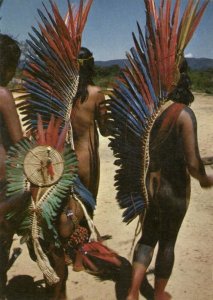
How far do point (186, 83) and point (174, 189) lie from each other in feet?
2.22

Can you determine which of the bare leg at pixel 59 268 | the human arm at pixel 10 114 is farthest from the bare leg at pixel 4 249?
the human arm at pixel 10 114

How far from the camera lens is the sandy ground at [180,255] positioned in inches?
128

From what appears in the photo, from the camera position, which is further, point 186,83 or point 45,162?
point 186,83

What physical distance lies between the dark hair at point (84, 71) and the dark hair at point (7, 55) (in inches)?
19.2

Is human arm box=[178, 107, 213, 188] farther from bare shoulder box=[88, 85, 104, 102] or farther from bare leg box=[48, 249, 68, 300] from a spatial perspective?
bare leg box=[48, 249, 68, 300]

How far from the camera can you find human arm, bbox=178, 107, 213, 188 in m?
2.68

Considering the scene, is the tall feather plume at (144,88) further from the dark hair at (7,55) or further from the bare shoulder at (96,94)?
the dark hair at (7,55)

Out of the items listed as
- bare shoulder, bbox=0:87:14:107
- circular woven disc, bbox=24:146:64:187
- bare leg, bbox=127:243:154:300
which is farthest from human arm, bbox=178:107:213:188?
bare shoulder, bbox=0:87:14:107

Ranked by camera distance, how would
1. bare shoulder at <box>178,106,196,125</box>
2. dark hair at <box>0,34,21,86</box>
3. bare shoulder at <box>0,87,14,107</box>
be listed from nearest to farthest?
bare shoulder at <box>178,106,196,125</box> < bare shoulder at <box>0,87,14,107</box> < dark hair at <box>0,34,21,86</box>

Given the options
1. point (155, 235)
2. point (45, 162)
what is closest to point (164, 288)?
point (155, 235)

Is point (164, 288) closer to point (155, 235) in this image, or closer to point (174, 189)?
point (155, 235)

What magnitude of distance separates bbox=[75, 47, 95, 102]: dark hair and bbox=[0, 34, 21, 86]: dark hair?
488mm

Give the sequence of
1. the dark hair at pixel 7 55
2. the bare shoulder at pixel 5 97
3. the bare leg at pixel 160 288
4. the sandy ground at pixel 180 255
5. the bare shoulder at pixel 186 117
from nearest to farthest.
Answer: the bare shoulder at pixel 186 117 → the bare shoulder at pixel 5 97 → the dark hair at pixel 7 55 → the bare leg at pixel 160 288 → the sandy ground at pixel 180 255

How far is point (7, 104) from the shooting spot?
2.83 meters
